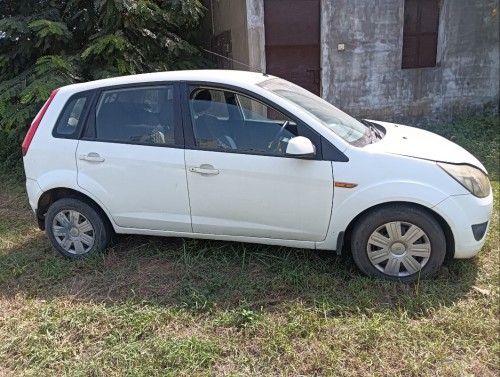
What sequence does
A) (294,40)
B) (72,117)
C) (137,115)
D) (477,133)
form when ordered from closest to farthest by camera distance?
(137,115), (72,117), (294,40), (477,133)

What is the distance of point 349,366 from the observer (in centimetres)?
262

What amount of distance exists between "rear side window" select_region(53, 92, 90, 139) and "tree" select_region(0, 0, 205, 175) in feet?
8.43

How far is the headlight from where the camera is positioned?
10.6 ft

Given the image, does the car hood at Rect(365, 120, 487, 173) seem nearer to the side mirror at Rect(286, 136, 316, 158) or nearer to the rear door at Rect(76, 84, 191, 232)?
the side mirror at Rect(286, 136, 316, 158)

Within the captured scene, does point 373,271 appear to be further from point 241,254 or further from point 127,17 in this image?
point 127,17

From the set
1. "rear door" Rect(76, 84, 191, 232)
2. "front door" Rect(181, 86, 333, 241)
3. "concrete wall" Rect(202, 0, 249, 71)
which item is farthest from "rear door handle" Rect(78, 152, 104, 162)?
"concrete wall" Rect(202, 0, 249, 71)

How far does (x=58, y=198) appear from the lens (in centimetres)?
406

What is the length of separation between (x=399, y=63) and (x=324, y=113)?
6376mm

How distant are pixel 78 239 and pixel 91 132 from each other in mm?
992

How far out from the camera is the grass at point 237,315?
2.68 m

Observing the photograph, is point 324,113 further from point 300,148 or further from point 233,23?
point 233,23

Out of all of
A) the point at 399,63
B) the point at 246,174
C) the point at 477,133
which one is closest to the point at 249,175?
the point at 246,174

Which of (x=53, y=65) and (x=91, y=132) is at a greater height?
(x=53, y=65)

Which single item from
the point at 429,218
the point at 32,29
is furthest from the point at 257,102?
the point at 32,29
